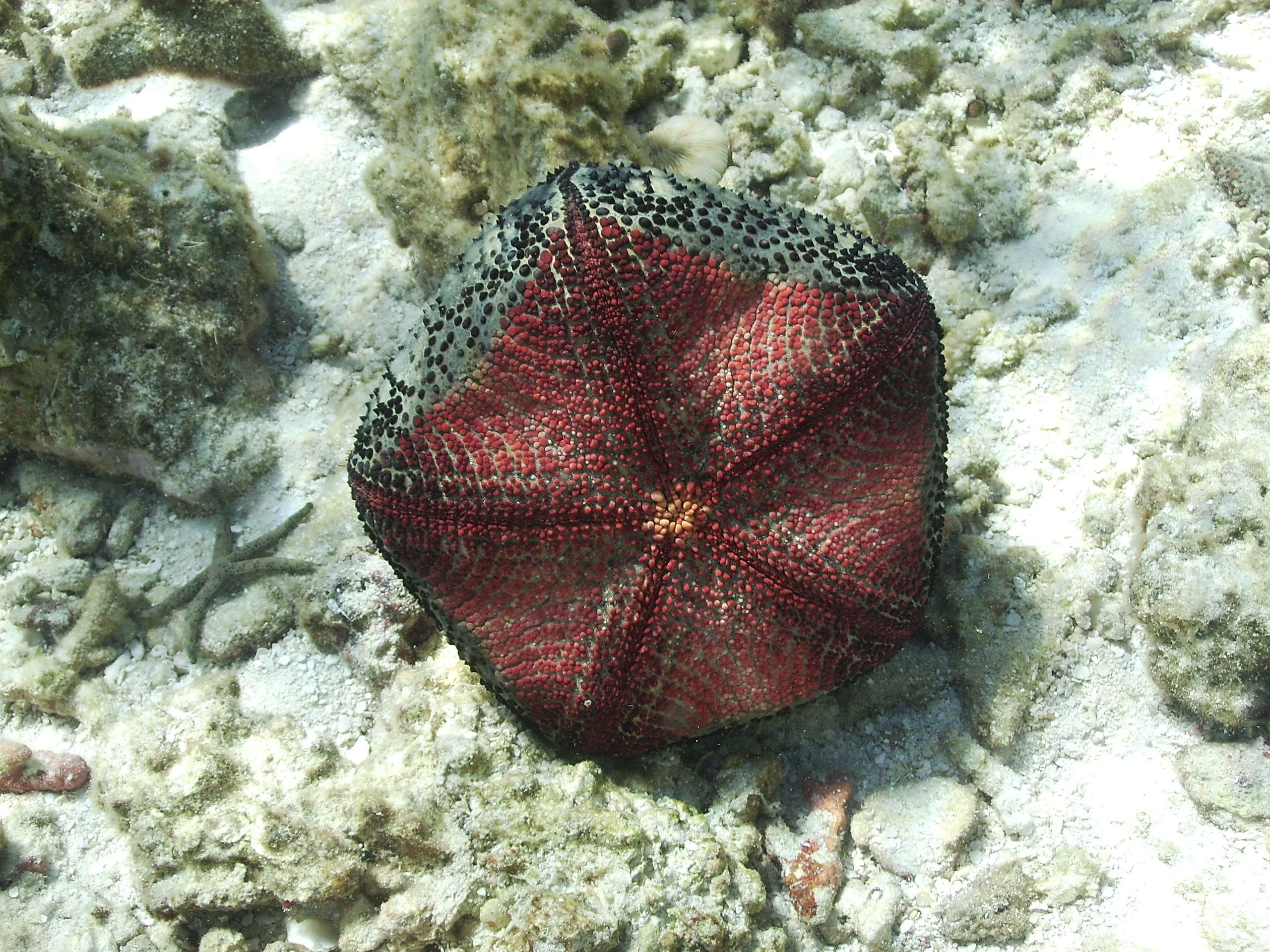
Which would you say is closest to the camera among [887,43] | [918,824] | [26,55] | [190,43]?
[918,824]

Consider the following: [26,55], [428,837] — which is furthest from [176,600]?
[26,55]

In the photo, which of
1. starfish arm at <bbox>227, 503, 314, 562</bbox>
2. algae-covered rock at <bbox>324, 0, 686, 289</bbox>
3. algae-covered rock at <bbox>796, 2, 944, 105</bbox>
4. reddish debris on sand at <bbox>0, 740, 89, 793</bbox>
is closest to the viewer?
reddish debris on sand at <bbox>0, 740, 89, 793</bbox>

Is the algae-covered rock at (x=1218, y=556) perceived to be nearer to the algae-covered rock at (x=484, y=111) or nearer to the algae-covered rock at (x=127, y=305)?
the algae-covered rock at (x=484, y=111)

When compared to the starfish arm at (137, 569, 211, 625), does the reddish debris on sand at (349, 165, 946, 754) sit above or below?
above

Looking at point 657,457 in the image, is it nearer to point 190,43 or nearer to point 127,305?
point 127,305

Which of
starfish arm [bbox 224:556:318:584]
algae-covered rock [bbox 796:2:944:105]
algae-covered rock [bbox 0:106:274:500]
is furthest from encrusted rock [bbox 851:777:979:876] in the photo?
Result: algae-covered rock [bbox 796:2:944:105]

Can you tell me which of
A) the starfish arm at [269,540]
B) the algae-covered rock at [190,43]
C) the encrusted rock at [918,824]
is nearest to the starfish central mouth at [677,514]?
the encrusted rock at [918,824]

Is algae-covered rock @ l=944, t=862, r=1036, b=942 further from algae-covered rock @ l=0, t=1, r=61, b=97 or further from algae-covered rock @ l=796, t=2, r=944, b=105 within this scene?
algae-covered rock @ l=0, t=1, r=61, b=97
